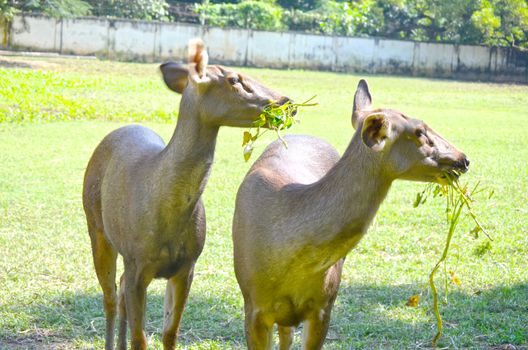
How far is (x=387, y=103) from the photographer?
26656 mm

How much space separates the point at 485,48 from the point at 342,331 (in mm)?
37149

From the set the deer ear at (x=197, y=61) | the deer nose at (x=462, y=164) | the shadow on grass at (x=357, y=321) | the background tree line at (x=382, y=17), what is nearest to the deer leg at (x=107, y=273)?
the shadow on grass at (x=357, y=321)

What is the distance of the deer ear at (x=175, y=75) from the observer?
5812 millimetres

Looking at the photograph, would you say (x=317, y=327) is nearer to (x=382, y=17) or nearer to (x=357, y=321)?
(x=357, y=321)

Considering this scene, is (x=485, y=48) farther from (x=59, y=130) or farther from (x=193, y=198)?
(x=193, y=198)

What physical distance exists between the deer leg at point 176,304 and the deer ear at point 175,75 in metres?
1.15

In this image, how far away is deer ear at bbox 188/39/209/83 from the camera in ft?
17.3

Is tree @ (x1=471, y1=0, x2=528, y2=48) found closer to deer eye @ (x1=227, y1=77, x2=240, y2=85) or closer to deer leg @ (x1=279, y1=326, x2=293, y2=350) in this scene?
deer leg @ (x1=279, y1=326, x2=293, y2=350)

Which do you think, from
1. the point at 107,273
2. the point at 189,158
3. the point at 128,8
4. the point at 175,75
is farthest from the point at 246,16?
the point at 189,158

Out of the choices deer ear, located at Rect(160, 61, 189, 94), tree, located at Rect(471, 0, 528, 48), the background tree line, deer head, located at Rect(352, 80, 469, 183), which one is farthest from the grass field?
the background tree line

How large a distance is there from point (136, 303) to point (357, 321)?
2034 mm

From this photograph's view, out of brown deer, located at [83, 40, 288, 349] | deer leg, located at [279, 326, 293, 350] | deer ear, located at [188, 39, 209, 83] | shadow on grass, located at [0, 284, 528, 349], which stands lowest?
shadow on grass, located at [0, 284, 528, 349]

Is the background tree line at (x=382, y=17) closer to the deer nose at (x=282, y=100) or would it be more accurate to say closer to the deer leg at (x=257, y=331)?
the deer nose at (x=282, y=100)

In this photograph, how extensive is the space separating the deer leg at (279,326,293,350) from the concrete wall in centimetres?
3250
